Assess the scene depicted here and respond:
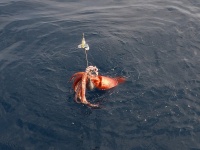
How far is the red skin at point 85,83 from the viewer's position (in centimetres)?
1093

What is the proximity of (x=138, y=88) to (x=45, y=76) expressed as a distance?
4.53 m

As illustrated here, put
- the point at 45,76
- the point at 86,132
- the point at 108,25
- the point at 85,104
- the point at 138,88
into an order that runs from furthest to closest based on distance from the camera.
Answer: the point at 108,25 < the point at 45,76 < the point at 138,88 < the point at 85,104 < the point at 86,132

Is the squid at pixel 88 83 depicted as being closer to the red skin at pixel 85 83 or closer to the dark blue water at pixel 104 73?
the red skin at pixel 85 83

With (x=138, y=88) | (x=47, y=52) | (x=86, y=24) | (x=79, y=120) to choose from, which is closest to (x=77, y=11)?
(x=86, y=24)

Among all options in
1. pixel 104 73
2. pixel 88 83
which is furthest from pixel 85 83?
pixel 104 73

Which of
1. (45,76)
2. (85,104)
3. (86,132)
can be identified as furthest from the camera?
(45,76)

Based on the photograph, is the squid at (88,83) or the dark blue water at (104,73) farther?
the squid at (88,83)

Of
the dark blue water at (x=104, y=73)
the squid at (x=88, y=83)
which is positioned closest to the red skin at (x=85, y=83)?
the squid at (x=88, y=83)

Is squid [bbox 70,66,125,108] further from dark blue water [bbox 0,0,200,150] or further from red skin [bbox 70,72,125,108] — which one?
dark blue water [bbox 0,0,200,150]

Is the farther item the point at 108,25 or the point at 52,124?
the point at 108,25

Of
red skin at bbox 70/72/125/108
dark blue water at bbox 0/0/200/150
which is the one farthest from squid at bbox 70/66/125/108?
dark blue water at bbox 0/0/200/150

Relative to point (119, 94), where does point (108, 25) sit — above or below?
above

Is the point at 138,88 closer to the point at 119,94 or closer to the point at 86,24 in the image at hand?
the point at 119,94

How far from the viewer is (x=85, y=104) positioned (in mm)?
11500
